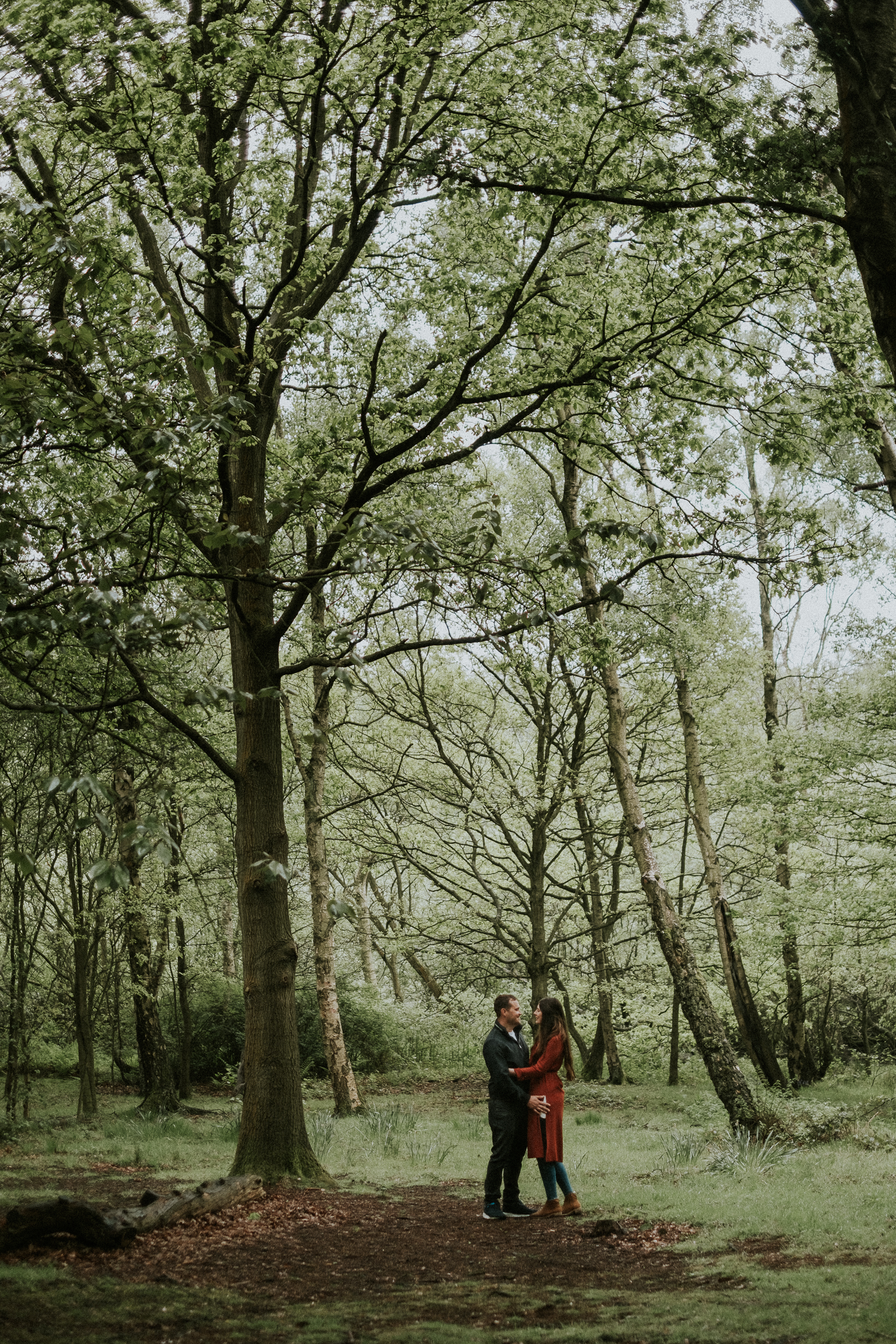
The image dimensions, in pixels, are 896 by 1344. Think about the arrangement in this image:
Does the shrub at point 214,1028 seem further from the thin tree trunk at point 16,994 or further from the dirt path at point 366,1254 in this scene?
the dirt path at point 366,1254

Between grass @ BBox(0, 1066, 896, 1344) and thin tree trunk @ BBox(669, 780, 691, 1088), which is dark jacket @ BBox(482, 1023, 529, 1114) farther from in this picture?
thin tree trunk @ BBox(669, 780, 691, 1088)

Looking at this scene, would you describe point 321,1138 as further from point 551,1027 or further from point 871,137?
point 871,137

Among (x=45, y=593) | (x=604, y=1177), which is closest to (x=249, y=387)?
(x=45, y=593)

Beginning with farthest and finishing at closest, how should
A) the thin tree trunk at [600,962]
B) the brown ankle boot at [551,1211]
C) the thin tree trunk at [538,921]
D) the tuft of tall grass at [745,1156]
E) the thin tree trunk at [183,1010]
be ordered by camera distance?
1. the thin tree trunk at [600,962]
2. the thin tree trunk at [183,1010]
3. the thin tree trunk at [538,921]
4. the tuft of tall grass at [745,1156]
5. the brown ankle boot at [551,1211]

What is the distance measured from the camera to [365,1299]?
5016 millimetres

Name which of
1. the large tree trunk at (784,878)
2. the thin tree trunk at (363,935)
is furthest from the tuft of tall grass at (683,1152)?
the thin tree trunk at (363,935)

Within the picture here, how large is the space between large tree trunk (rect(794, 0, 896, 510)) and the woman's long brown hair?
4.69 meters

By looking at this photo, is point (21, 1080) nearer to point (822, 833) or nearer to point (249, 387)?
point (822, 833)

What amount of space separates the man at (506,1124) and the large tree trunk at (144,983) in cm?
806

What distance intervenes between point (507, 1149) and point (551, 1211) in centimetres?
53

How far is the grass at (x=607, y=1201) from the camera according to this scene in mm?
4328

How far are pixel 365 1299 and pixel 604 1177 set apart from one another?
5045mm

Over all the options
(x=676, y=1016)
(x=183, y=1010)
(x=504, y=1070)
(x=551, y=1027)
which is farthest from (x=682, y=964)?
(x=676, y=1016)

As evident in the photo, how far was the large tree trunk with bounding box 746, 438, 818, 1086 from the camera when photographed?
54.6ft
